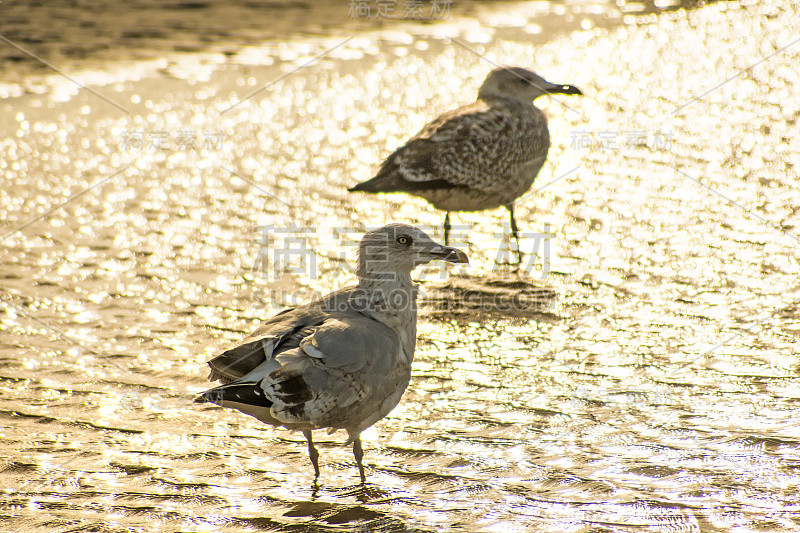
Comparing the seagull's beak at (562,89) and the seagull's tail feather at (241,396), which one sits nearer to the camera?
the seagull's tail feather at (241,396)

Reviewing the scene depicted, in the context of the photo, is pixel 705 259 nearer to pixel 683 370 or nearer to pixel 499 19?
pixel 683 370

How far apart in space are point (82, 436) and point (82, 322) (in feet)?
6.25

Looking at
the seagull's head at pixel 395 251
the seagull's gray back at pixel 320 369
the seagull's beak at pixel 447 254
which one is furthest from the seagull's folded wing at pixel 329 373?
the seagull's beak at pixel 447 254

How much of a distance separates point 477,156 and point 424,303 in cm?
155

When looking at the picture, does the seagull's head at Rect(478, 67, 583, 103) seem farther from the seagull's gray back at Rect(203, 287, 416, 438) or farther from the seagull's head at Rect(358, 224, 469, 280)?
the seagull's gray back at Rect(203, 287, 416, 438)

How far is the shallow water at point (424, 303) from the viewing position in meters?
5.44

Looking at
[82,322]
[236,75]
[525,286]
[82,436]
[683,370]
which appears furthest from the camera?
[236,75]

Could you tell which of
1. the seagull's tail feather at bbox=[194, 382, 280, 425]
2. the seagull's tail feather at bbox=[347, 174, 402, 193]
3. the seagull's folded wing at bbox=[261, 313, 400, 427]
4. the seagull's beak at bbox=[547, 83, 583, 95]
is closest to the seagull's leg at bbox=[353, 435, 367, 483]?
the seagull's folded wing at bbox=[261, 313, 400, 427]

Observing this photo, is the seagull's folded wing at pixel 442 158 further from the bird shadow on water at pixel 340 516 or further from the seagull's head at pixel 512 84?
the bird shadow on water at pixel 340 516

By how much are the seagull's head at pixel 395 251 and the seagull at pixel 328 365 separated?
0.12m

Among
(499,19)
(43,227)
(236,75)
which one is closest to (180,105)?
(236,75)

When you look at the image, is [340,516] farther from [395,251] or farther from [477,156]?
[477,156]

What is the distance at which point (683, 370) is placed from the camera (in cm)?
689

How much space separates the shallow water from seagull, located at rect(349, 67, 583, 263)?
0.64m
